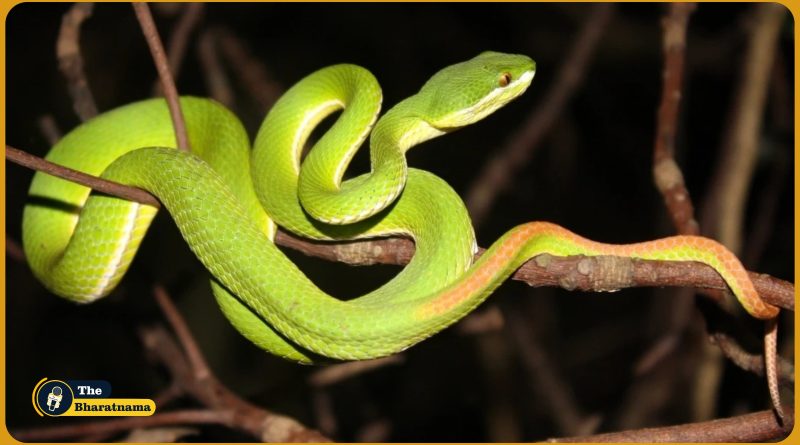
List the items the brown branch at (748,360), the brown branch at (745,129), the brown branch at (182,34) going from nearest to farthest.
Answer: the brown branch at (748,360)
the brown branch at (182,34)
the brown branch at (745,129)

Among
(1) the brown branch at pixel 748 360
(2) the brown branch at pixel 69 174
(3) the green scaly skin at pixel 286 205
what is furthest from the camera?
(1) the brown branch at pixel 748 360

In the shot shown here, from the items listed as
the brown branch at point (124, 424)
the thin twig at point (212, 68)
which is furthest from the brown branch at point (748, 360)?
the thin twig at point (212, 68)

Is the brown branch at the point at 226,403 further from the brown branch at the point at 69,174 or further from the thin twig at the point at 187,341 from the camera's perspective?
the brown branch at the point at 69,174

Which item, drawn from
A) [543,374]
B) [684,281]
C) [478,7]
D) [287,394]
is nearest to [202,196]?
[684,281]

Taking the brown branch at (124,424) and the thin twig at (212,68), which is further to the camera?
the thin twig at (212,68)

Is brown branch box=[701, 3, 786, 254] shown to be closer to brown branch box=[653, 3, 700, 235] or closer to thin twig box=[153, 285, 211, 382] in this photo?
brown branch box=[653, 3, 700, 235]

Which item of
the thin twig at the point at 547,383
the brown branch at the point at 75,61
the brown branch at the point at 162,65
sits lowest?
the thin twig at the point at 547,383

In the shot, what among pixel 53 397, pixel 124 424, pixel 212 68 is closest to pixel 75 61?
pixel 212 68
